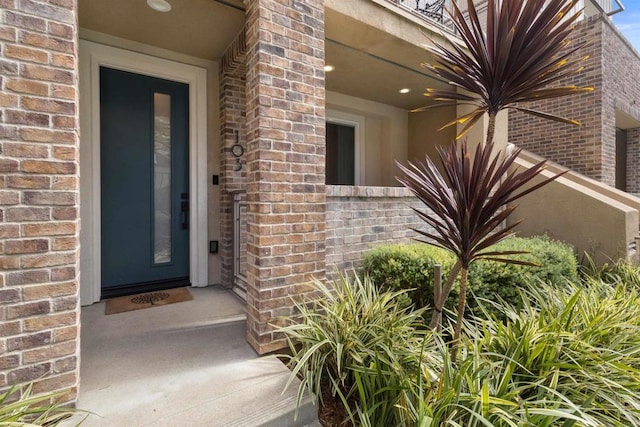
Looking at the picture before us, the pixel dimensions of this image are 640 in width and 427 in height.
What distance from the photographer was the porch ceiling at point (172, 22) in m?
2.82

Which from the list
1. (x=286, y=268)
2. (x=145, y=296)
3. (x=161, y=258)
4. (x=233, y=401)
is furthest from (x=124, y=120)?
(x=233, y=401)

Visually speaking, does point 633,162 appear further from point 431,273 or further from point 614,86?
point 431,273

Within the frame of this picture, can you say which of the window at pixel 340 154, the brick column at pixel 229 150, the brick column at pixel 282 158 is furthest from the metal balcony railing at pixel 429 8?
the brick column at pixel 282 158

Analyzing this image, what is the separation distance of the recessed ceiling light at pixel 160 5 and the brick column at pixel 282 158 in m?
0.94

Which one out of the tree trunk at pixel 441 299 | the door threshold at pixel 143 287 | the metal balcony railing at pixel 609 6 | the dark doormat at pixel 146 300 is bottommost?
the dark doormat at pixel 146 300

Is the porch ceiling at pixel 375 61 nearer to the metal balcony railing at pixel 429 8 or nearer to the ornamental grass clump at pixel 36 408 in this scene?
the metal balcony railing at pixel 429 8

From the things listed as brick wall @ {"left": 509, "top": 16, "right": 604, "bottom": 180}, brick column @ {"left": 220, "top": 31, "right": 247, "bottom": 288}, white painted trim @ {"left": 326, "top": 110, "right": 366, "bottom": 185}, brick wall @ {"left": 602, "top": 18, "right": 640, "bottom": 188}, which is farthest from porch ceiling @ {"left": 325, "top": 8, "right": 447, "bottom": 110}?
brick wall @ {"left": 602, "top": 18, "right": 640, "bottom": 188}

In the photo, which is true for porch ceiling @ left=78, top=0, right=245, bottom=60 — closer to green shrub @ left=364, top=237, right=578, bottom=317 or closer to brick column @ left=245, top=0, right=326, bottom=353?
brick column @ left=245, top=0, right=326, bottom=353

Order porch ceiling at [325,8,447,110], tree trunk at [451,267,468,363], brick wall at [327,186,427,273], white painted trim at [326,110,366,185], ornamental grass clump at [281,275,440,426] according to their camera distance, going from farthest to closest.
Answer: white painted trim at [326,110,366,185], porch ceiling at [325,8,447,110], brick wall at [327,186,427,273], tree trunk at [451,267,468,363], ornamental grass clump at [281,275,440,426]

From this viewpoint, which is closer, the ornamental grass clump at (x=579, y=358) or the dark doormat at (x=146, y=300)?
the ornamental grass clump at (x=579, y=358)

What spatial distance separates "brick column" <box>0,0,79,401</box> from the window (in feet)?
14.7

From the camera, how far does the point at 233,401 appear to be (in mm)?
1782

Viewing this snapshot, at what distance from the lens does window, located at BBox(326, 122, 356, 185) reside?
591cm

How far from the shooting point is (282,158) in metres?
2.44
